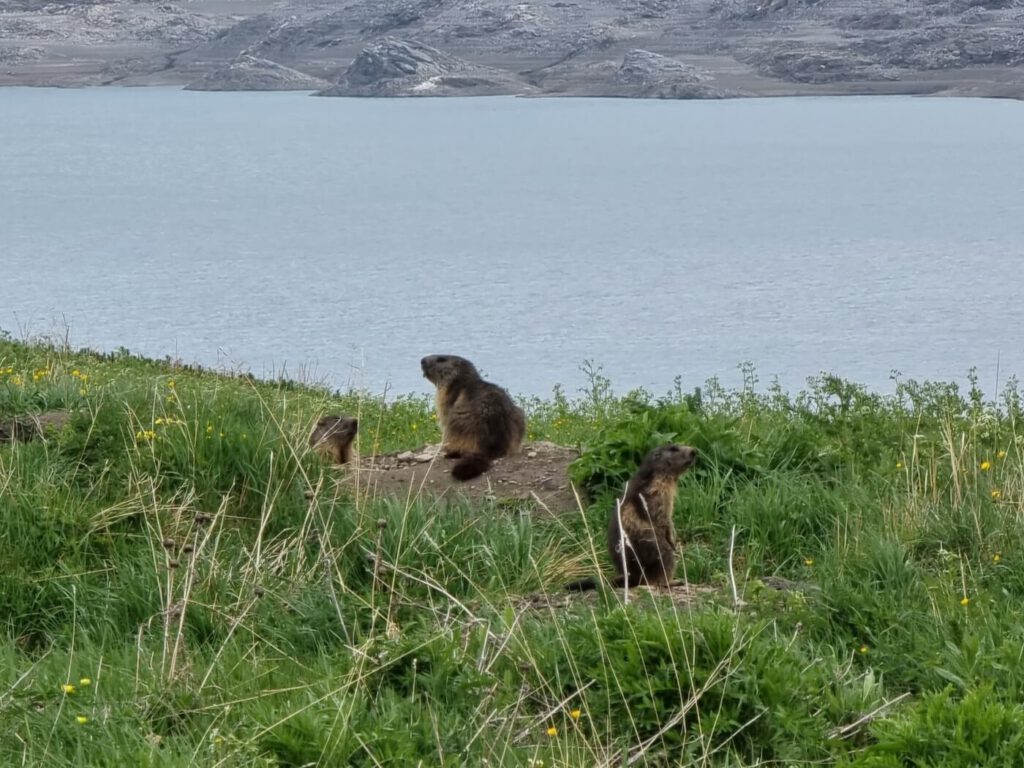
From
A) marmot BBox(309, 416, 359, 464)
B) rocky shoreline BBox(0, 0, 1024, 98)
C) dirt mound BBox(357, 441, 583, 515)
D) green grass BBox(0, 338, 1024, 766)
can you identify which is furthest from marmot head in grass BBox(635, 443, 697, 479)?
rocky shoreline BBox(0, 0, 1024, 98)

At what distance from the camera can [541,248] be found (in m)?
48.2

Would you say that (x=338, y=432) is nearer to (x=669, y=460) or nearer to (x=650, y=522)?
(x=669, y=460)

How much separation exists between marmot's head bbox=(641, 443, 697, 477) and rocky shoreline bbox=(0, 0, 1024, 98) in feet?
384

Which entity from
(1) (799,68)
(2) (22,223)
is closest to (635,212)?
(2) (22,223)

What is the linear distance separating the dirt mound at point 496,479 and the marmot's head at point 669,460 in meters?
0.70

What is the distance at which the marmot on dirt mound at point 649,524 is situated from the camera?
7.20 m

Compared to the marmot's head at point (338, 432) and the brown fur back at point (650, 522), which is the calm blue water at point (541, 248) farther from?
the brown fur back at point (650, 522)

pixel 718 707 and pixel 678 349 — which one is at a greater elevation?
pixel 718 707

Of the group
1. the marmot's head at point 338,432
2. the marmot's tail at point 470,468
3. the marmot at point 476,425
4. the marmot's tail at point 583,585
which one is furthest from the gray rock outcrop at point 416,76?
the marmot's tail at point 583,585

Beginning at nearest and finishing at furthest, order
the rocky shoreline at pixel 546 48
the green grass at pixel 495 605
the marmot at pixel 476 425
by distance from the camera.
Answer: the green grass at pixel 495 605, the marmot at pixel 476 425, the rocky shoreline at pixel 546 48

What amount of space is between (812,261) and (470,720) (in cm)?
4015

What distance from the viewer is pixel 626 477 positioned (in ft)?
28.0

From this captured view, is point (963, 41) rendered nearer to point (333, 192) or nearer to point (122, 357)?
point (333, 192)

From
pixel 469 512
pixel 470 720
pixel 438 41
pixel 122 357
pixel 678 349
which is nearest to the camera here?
pixel 470 720
